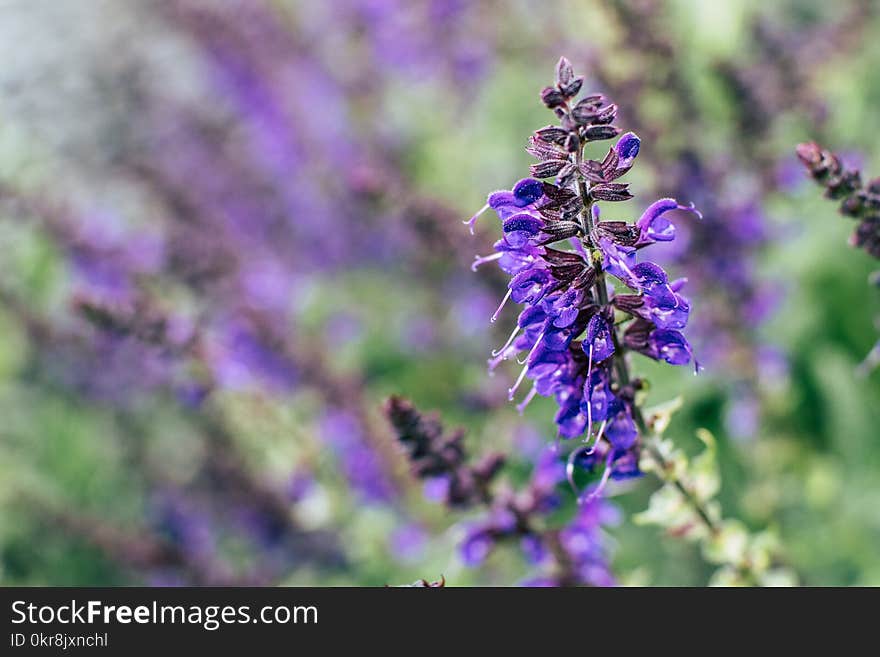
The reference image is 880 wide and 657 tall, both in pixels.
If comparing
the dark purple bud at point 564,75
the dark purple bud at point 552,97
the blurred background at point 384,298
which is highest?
the blurred background at point 384,298

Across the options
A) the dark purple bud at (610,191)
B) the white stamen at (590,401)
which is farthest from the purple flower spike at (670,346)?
the dark purple bud at (610,191)

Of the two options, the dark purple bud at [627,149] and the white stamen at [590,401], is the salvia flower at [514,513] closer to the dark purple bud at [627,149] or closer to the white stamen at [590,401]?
the white stamen at [590,401]

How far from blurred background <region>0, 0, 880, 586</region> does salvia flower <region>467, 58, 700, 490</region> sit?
723mm

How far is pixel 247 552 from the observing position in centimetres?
530

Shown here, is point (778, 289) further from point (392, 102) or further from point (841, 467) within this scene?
point (392, 102)

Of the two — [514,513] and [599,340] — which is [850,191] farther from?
[514,513]

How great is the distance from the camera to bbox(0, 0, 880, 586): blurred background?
399 centimetres

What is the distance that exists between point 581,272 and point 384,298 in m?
4.44

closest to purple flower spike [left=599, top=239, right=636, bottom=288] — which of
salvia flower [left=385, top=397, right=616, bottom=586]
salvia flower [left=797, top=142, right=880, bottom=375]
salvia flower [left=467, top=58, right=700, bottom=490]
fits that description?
salvia flower [left=467, top=58, right=700, bottom=490]

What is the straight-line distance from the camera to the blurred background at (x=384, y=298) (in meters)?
3.99

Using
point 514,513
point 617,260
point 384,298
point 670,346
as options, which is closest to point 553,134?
point 617,260

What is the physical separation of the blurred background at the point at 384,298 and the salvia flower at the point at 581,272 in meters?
0.72

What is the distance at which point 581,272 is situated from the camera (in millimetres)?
2051
